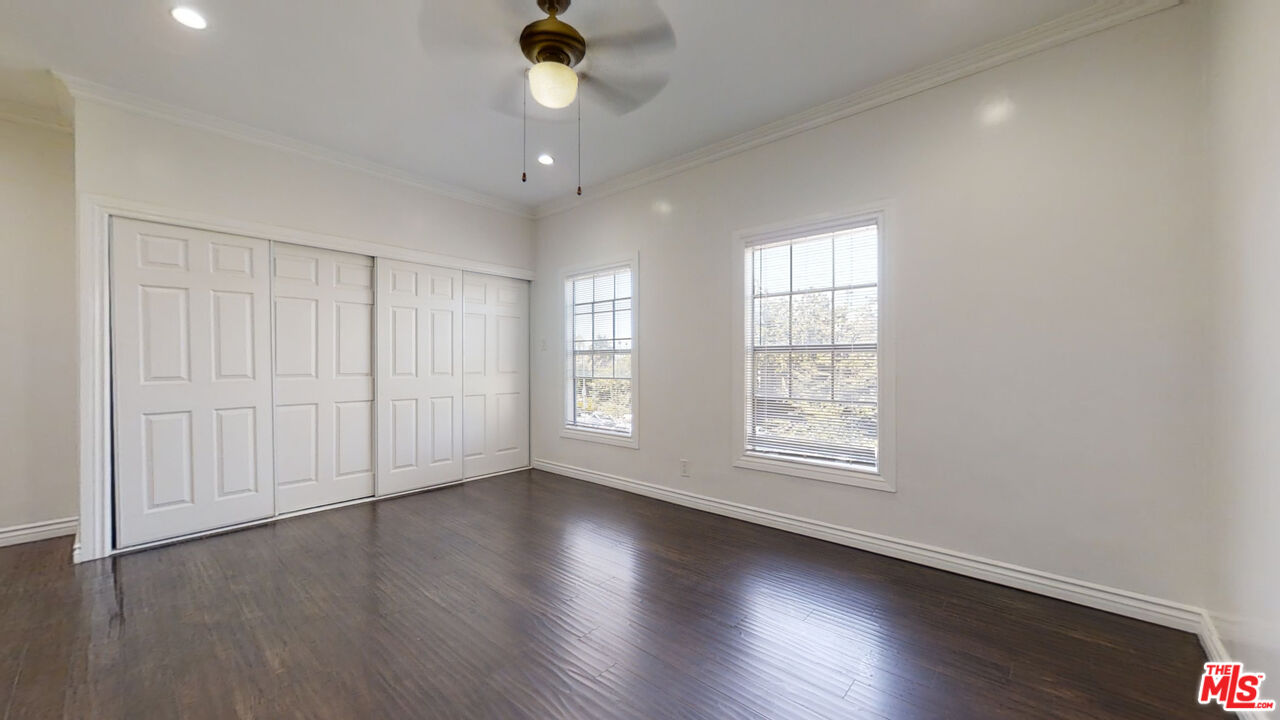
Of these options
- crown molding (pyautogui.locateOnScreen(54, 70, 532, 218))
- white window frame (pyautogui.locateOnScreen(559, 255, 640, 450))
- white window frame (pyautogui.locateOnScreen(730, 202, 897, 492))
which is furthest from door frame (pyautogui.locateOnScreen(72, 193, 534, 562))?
white window frame (pyautogui.locateOnScreen(730, 202, 897, 492))

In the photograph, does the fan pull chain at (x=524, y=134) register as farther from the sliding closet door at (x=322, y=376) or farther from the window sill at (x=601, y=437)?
the window sill at (x=601, y=437)

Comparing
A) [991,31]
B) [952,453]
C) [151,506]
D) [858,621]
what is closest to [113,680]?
[151,506]

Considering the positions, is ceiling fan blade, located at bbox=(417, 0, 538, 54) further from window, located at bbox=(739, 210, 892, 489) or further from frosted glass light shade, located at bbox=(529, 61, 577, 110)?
window, located at bbox=(739, 210, 892, 489)

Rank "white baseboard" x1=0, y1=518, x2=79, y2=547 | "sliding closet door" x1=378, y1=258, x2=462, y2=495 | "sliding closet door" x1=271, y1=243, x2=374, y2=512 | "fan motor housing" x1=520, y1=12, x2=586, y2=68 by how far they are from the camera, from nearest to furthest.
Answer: "fan motor housing" x1=520, y1=12, x2=586, y2=68 < "white baseboard" x1=0, y1=518, x2=79, y2=547 < "sliding closet door" x1=271, y1=243, x2=374, y2=512 < "sliding closet door" x1=378, y1=258, x2=462, y2=495

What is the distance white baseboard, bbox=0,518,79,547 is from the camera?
129 inches

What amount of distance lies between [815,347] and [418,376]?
3.65 m

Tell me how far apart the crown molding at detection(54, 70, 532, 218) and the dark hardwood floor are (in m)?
2.95

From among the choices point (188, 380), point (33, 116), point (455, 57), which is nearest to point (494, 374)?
point (188, 380)

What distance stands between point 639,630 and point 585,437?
2.86 meters

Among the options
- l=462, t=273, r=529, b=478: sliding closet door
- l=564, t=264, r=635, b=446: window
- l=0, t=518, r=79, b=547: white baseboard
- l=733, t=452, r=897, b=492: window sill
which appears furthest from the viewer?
l=462, t=273, r=529, b=478: sliding closet door

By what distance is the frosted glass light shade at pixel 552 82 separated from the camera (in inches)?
92.9

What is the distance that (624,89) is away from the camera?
302 cm

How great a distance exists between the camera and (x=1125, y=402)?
2326 mm

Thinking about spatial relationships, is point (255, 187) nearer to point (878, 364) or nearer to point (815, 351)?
point (815, 351)
